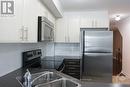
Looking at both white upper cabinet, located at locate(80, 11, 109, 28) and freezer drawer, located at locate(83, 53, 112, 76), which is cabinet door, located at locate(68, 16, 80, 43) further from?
freezer drawer, located at locate(83, 53, 112, 76)

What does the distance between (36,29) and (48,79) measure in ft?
2.29

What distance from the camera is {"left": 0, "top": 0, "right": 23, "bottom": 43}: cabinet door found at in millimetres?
1312

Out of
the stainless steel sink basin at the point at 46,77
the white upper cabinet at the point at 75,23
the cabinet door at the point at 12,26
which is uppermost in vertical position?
the white upper cabinet at the point at 75,23

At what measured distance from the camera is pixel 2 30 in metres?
1.30

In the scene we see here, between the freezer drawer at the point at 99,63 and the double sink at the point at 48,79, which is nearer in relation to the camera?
the double sink at the point at 48,79

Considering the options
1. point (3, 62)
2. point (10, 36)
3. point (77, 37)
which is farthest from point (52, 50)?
point (10, 36)

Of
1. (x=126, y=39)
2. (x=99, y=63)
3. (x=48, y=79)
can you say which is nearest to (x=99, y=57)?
(x=99, y=63)

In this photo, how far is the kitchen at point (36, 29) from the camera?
143 cm

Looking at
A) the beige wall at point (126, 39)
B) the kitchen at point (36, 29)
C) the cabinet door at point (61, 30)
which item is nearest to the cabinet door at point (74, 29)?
the kitchen at point (36, 29)

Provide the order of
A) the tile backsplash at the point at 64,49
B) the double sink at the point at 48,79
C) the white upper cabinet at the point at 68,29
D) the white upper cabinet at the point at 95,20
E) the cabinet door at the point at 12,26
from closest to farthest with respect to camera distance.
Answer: the cabinet door at the point at 12,26
the double sink at the point at 48,79
the white upper cabinet at the point at 95,20
the white upper cabinet at the point at 68,29
the tile backsplash at the point at 64,49

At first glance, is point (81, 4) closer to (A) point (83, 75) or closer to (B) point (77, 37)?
(B) point (77, 37)

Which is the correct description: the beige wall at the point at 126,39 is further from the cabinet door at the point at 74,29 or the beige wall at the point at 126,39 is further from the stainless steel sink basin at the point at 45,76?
the stainless steel sink basin at the point at 45,76

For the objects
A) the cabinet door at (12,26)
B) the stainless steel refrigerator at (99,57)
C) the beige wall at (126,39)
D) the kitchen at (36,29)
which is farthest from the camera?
the beige wall at (126,39)

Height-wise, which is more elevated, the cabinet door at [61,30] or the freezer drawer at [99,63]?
the cabinet door at [61,30]
